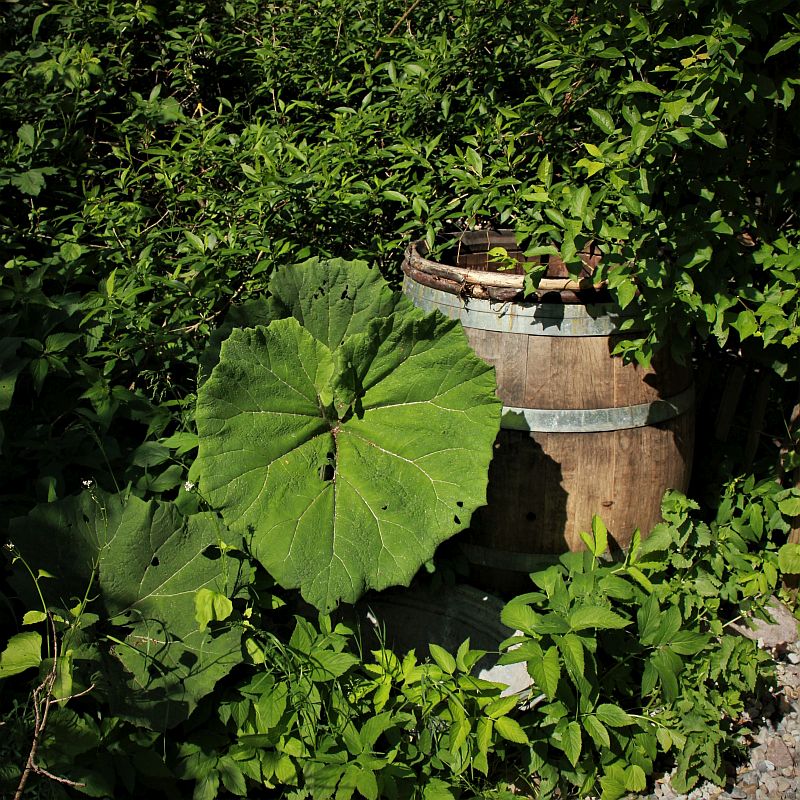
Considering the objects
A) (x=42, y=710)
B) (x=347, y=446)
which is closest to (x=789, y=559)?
(x=347, y=446)

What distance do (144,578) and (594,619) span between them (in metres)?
1.10

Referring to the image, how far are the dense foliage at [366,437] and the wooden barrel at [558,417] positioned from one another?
0.37 ft

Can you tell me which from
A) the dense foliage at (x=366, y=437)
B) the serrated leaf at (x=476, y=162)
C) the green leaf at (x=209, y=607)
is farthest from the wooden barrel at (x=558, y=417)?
the green leaf at (x=209, y=607)

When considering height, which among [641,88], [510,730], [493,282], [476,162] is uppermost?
[641,88]

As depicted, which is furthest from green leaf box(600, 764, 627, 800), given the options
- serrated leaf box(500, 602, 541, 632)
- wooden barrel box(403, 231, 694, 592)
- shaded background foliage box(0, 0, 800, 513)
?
shaded background foliage box(0, 0, 800, 513)

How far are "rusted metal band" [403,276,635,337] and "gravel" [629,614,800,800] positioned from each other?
124cm

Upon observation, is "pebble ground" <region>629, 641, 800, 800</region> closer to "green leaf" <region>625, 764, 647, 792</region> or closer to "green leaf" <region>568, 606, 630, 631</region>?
"green leaf" <region>625, 764, 647, 792</region>

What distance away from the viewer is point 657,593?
7.72 feet

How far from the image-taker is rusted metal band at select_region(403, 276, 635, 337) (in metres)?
2.35

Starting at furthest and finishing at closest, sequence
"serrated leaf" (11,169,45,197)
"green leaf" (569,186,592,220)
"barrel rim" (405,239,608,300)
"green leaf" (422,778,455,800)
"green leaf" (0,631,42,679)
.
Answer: "serrated leaf" (11,169,45,197)
"barrel rim" (405,239,608,300)
"green leaf" (569,186,592,220)
"green leaf" (422,778,455,800)
"green leaf" (0,631,42,679)

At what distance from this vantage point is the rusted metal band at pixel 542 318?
235 cm

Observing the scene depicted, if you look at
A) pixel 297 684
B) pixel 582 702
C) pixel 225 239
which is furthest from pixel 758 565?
pixel 225 239

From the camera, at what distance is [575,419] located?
2420mm

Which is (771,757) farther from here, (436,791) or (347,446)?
(347,446)
